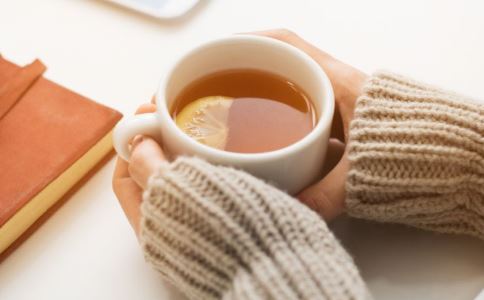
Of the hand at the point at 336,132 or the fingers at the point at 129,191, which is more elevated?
the hand at the point at 336,132

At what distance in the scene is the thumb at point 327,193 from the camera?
404 millimetres

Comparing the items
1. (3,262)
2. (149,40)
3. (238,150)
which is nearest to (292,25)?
(149,40)

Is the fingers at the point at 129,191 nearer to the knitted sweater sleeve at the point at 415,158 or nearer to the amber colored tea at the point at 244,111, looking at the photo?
the amber colored tea at the point at 244,111

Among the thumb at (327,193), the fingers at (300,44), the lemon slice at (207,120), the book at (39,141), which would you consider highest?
the fingers at (300,44)

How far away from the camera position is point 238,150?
0.41 meters

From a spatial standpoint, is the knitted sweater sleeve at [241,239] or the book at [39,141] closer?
the knitted sweater sleeve at [241,239]

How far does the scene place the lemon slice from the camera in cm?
42

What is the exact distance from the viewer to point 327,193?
0.40 meters

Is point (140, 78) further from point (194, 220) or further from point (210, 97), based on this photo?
point (194, 220)

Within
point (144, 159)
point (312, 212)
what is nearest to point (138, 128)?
point (144, 159)

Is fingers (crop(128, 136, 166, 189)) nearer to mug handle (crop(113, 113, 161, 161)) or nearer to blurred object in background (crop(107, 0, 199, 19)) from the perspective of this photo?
mug handle (crop(113, 113, 161, 161))

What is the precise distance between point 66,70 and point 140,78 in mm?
76

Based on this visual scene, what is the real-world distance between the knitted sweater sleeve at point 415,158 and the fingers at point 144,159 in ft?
0.43

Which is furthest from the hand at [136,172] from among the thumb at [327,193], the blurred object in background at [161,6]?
the blurred object in background at [161,6]
